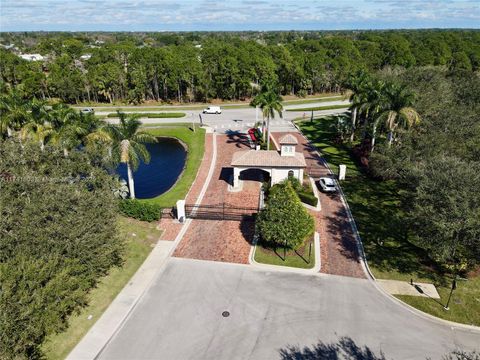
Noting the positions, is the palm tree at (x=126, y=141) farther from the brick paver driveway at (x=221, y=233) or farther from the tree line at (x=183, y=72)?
the tree line at (x=183, y=72)

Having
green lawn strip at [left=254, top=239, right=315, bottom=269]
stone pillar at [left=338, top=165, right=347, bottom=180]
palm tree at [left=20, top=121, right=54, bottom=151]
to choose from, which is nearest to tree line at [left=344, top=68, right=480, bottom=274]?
stone pillar at [left=338, top=165, right=347, bottom=180]

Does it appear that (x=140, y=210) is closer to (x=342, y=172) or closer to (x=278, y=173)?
(x=278, y=173)

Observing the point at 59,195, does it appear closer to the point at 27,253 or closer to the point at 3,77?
the point at 27,253

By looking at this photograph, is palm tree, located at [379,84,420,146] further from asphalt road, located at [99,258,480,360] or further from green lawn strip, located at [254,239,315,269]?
asphalt road, located at [99,258,480,360]

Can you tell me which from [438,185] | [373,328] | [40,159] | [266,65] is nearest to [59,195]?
[40,159]

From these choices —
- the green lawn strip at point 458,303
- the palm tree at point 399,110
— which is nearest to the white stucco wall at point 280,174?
the palm tree at point 399,110

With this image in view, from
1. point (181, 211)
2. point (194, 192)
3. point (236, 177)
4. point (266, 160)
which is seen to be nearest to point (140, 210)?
point (181, 211)
